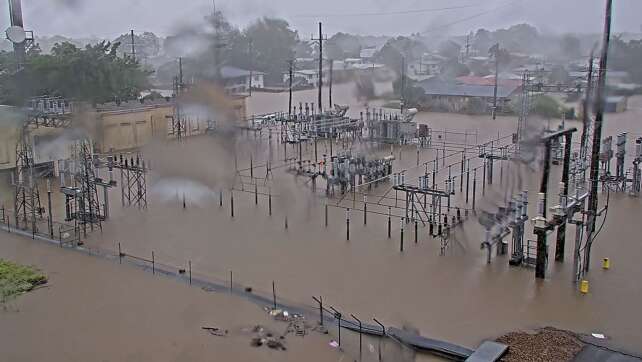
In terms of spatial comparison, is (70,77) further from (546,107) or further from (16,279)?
(546,107)

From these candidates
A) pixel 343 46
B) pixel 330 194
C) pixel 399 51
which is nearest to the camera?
pixel 330 194

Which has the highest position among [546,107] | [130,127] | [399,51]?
[399,51]

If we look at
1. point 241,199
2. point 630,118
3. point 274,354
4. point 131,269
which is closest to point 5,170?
point 241,199

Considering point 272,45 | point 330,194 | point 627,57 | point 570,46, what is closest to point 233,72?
point 272,45

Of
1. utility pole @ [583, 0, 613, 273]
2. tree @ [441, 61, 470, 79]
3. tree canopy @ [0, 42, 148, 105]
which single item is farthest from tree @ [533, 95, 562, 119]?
tree canopy @ [0, 42, 148, 105]

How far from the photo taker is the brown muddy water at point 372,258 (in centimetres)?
705

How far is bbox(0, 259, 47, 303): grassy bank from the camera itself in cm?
778

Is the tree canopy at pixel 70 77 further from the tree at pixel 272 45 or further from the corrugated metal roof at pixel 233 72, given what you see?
the tree at pixel 272 45

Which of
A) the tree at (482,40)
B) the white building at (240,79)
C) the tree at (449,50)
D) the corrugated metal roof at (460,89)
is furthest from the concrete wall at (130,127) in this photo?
the tree at (482,40)

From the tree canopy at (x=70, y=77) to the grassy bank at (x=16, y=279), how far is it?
940 centimetres

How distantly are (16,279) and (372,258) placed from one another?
4.53 meters

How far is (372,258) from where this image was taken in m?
8.98

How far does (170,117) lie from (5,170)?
19.7ft

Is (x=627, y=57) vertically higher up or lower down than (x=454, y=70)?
higher up
